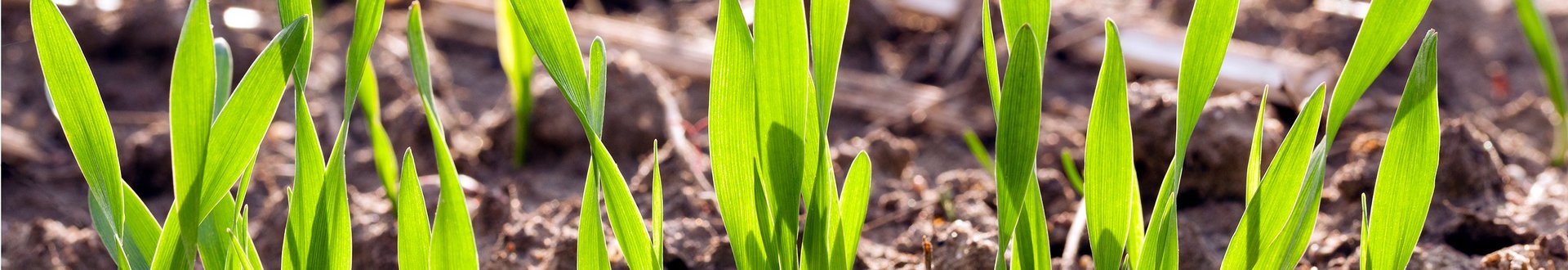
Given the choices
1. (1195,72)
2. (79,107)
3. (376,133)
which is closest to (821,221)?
(1195,72)

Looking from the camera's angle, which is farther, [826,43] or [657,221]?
[657,221]

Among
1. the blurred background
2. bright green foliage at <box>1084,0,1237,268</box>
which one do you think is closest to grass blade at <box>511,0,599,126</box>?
bright green foliage at <box>1084,0,1237,268</box>

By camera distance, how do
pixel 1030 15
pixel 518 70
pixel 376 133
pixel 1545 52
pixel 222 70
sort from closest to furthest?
pixel 1030 15, pixel 222 70, pixel 376 133, pixel 1545 52, pixel 518 70

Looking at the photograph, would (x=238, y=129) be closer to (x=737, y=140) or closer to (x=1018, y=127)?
(x=737, y=140)

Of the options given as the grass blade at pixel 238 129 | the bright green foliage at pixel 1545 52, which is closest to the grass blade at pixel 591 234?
the grass blade at pixel 238 129

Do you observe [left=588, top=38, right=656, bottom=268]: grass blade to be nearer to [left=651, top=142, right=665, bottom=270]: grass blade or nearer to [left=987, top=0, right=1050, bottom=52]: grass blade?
[left=651, top=142, right=665, bottom=270]: grass blade

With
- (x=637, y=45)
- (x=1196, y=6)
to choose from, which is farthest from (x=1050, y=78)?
→ (x=1196, y=6)

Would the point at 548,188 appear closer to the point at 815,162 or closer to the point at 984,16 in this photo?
the point at 815,162
